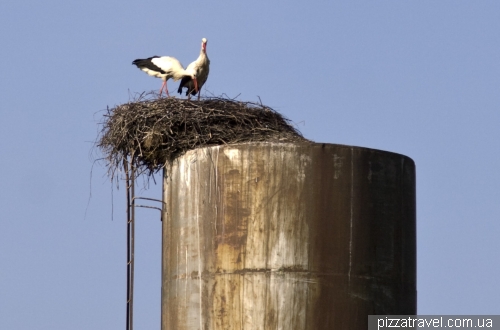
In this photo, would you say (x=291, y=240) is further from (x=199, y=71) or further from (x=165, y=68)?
(x=165, y=68)

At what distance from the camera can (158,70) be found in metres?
18.1

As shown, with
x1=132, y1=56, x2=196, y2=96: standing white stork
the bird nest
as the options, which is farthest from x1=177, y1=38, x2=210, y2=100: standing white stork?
the bird nest

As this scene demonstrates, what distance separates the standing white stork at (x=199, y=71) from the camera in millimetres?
17469

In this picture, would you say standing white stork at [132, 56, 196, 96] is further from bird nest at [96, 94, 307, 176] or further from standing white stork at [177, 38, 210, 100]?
bird nest at [96, 94, 307, 176]

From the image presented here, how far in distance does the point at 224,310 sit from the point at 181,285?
76 centimetres

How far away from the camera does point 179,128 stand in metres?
12.2

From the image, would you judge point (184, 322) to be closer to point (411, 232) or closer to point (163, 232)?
point (163, 232)

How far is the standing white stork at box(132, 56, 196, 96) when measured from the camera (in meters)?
17.8

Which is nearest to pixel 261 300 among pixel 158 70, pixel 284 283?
pixel 284 283

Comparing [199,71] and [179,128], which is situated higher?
[199,71]

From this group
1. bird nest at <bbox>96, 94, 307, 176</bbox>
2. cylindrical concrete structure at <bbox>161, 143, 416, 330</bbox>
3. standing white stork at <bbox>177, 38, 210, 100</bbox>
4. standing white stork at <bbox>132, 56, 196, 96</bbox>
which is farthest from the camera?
standing white stork at <bbox>132, 56, 196, 96</bbox>

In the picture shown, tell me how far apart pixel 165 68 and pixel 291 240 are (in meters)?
8.30

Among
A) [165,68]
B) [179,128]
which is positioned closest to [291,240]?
[179,128]

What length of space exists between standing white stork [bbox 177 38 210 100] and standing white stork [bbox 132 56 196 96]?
0.16 feet
